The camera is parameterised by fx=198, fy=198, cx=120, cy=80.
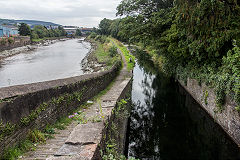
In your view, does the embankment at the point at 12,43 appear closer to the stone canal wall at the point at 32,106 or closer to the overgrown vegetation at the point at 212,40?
the overgrown vegetation at the point at 212,40

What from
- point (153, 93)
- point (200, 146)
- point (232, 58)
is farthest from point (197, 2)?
point (153, 93)

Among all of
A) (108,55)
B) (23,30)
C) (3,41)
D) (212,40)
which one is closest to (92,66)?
(108,55)

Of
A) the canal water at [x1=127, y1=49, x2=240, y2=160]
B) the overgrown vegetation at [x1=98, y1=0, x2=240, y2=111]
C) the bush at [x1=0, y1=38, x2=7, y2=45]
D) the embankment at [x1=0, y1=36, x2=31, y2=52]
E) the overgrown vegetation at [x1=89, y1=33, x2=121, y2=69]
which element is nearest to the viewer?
the overgrown vegetation at [x1=98, y1=0, x2=240, y2=111]

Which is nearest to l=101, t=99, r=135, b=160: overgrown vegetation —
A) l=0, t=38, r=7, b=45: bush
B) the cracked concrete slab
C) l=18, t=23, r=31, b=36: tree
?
the cracked concrete slab

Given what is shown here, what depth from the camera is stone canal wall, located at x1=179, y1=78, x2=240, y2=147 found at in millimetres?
7695

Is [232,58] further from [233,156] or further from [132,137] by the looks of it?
[132,137]

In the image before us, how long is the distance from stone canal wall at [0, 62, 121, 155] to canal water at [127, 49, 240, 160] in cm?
377

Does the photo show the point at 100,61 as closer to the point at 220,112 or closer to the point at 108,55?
the point at 108,55

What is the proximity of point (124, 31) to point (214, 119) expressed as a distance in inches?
389

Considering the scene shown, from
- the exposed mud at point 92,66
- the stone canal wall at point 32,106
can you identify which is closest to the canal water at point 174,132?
the stone canal wall at point 32,106

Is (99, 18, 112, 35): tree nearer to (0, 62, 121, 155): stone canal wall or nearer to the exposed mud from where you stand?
the exposed mud

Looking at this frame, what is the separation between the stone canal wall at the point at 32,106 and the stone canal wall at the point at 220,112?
5.99 m

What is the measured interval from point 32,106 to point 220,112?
314 inches

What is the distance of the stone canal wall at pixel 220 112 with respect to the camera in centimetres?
770
